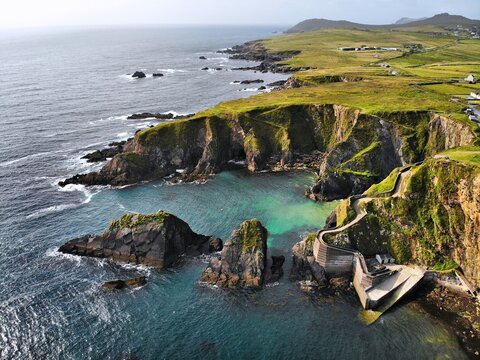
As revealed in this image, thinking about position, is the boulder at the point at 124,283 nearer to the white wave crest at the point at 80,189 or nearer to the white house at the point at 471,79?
the white wave crest at the point at 80,189

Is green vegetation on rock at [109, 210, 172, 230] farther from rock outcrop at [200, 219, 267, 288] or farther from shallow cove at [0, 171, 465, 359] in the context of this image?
rock outcrop at [200, 219, 267, 288]

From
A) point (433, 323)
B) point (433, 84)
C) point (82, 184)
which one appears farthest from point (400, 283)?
point (433, 84)

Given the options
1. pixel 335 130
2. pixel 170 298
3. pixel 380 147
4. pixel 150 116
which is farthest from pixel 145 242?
pixel 150 116

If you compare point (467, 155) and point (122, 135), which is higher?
point (467, 155)

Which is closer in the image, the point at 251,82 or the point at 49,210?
the point at 49,210

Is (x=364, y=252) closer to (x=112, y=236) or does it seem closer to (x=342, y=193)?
(x=342, y=193)

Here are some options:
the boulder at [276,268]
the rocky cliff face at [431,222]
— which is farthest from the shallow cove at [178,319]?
the rocky cliff face at [431,222]

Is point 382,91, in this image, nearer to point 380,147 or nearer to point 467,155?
point 380,147
